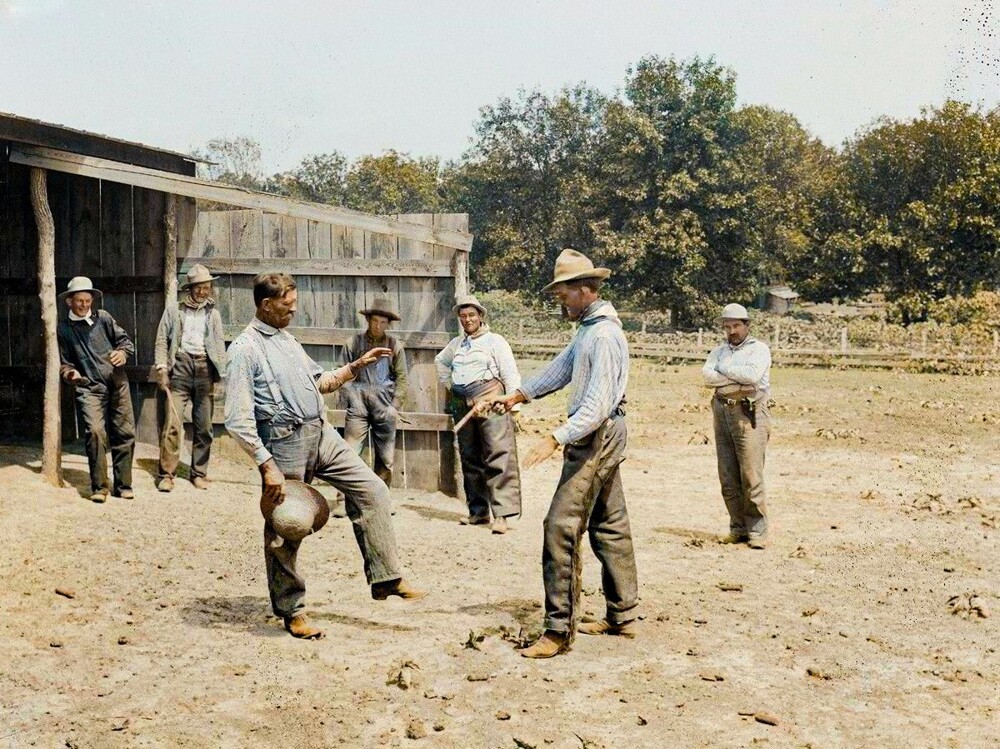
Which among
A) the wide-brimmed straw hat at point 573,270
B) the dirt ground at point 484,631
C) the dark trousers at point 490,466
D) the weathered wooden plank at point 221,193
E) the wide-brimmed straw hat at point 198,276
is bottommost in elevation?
the dirt ground at point 484,631

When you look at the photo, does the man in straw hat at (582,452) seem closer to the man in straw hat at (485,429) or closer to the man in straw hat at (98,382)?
the man in straw hat at (485,429)

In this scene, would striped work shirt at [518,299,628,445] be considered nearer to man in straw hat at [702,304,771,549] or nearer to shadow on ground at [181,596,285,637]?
shadow on ground at [181,596,285,637]

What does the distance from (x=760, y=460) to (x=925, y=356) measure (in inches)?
828

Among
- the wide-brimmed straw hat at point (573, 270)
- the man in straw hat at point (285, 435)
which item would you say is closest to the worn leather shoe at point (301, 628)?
the man in straw hat at point (285, 435)

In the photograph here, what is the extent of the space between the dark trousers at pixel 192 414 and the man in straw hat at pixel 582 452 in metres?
5.15

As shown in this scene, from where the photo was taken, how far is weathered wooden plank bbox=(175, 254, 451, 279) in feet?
33.2

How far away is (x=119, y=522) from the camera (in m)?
8.64

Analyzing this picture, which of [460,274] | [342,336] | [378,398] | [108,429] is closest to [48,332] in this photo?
[108,429]

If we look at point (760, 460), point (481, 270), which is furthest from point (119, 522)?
point (481, 270)

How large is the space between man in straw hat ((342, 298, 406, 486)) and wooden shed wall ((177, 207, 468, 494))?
662mm

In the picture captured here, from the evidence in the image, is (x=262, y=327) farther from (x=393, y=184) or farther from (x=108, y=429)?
(x=393, y=184)

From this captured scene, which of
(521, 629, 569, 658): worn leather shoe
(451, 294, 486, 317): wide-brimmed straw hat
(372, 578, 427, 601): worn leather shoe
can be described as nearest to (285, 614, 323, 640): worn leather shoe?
(372, 578, 427, 601): worn leather shoe

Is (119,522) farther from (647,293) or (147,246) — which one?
(647,293)

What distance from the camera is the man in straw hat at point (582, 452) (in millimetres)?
5691
